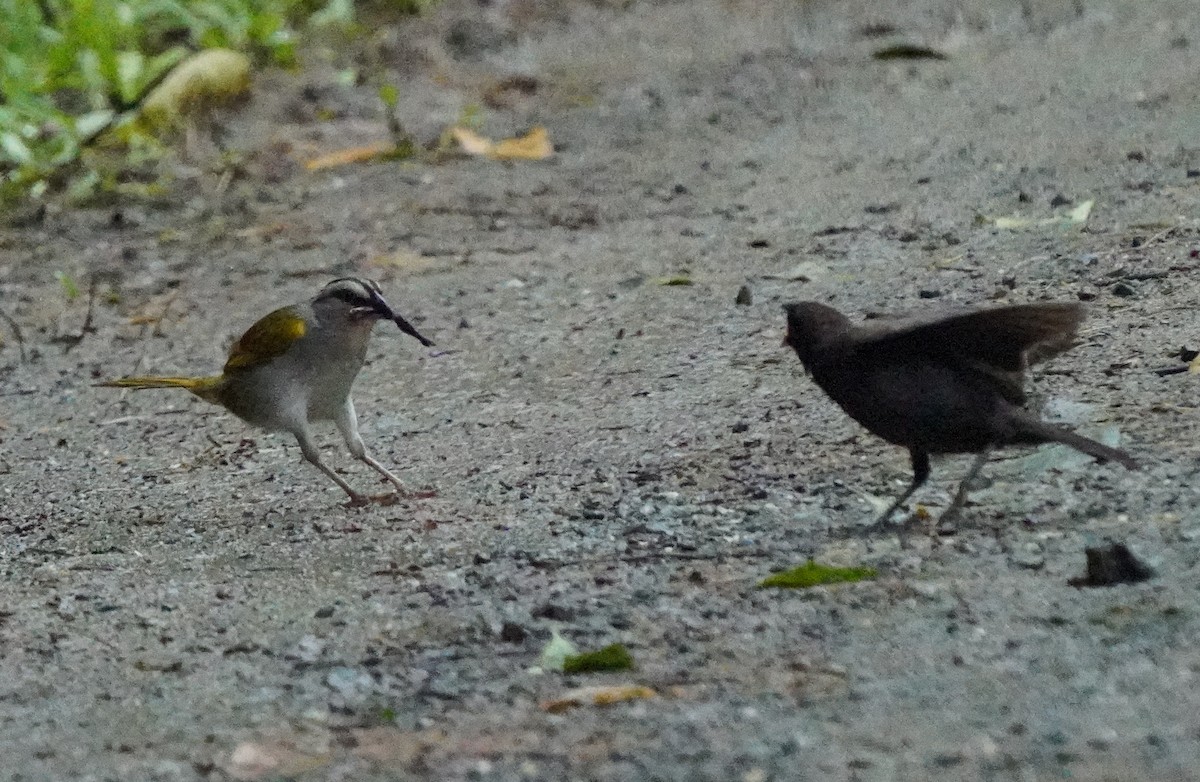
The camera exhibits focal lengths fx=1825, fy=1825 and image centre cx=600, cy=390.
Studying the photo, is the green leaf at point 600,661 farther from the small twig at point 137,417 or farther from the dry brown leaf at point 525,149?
the dry brown leaf at point 525,149

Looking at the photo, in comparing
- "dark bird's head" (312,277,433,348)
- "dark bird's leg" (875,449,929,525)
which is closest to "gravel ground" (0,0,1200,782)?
"dark bird's leg" (875,449,929,525)

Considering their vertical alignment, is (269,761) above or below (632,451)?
above

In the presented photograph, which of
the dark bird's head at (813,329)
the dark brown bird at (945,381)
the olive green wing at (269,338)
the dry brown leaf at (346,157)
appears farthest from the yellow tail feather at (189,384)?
the dry brown leaf at (346,157)

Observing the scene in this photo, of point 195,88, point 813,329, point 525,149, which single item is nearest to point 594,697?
point 813,329

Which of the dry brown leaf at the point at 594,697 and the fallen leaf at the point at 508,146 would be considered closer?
the dry brown leaf at the point at 594,697

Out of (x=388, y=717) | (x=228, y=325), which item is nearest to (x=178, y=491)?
(x=228, y=325)

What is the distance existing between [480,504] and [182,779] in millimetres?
2028

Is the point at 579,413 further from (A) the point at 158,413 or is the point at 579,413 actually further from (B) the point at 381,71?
(B) the point at 381,71

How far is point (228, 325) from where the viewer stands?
26.9ft

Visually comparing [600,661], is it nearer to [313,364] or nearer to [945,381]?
[945,381]

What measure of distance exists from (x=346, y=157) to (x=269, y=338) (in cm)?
445

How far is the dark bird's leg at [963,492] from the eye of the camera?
16.0 feet

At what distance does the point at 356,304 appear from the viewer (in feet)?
19.7

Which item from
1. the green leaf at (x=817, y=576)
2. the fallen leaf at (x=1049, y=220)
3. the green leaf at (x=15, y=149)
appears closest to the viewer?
the green leaf at (x=817, y=576)
